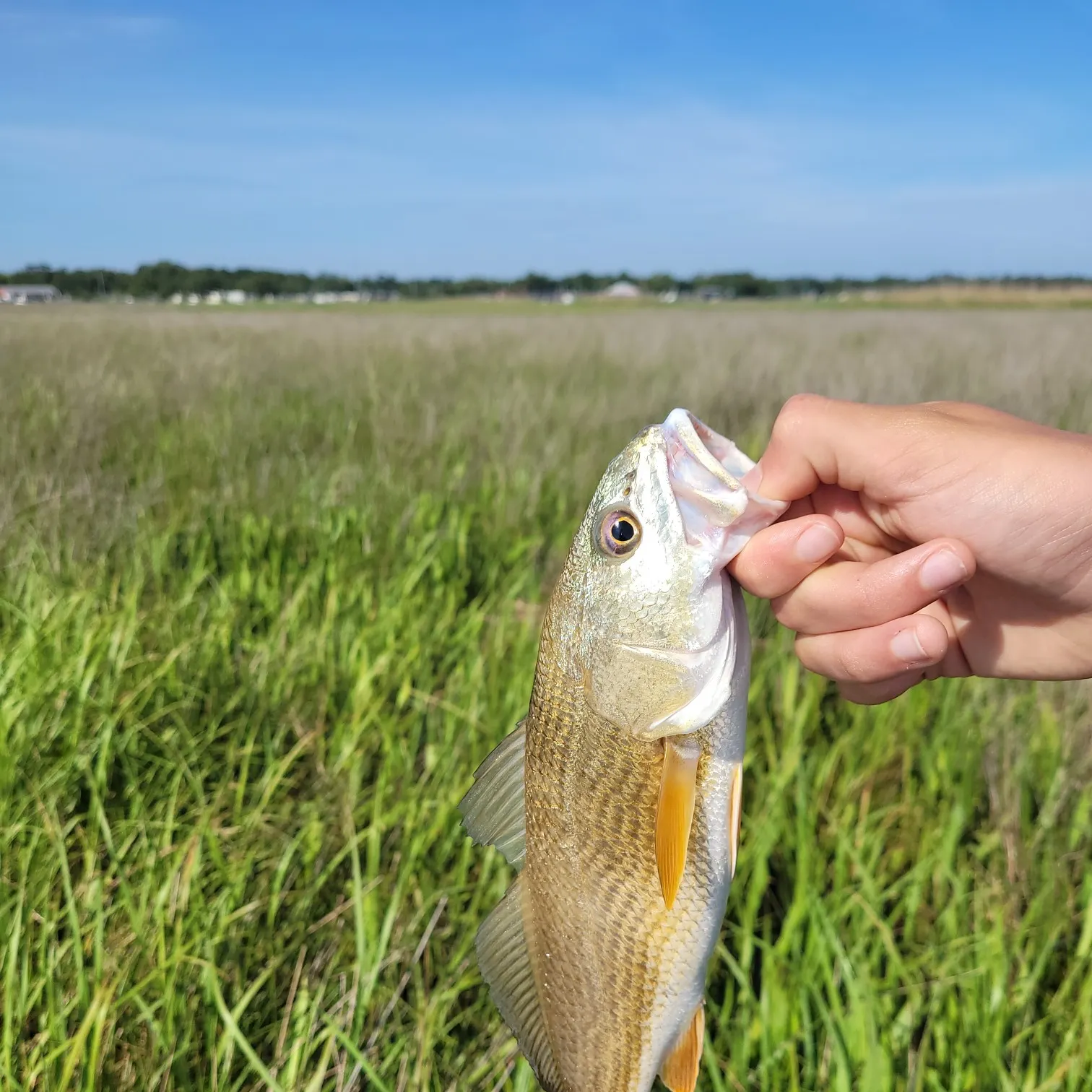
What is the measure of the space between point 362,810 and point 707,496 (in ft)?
5.06

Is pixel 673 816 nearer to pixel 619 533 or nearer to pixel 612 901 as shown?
pixel 612 901

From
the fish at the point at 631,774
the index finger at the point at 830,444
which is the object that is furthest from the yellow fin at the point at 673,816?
the index finger at the point at 830,444

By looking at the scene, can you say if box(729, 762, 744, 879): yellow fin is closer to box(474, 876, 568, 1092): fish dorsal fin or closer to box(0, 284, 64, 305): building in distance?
box(474, 876, 568, 1092): fish dorsal fin

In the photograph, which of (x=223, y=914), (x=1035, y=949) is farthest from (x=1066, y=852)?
(x=223, y=914)

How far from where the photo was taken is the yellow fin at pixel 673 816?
4.03 ft

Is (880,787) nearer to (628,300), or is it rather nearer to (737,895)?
(737,895)

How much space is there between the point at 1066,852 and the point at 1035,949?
311 mm

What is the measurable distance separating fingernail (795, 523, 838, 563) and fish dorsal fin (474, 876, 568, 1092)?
66 centimetres

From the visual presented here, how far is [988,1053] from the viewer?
1914 millimetres

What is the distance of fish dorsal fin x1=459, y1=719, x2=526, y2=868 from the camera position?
4.52ft

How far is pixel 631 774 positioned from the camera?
1304 millimetres

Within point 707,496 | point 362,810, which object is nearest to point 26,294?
point 362,810

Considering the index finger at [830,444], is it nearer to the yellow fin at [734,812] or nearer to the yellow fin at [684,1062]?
the yellow fin at [734,812]

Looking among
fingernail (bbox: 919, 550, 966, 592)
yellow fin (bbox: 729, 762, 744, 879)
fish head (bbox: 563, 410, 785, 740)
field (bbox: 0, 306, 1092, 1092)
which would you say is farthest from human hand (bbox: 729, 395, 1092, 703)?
field (bbox: 0, 306, 1092, 1092)
